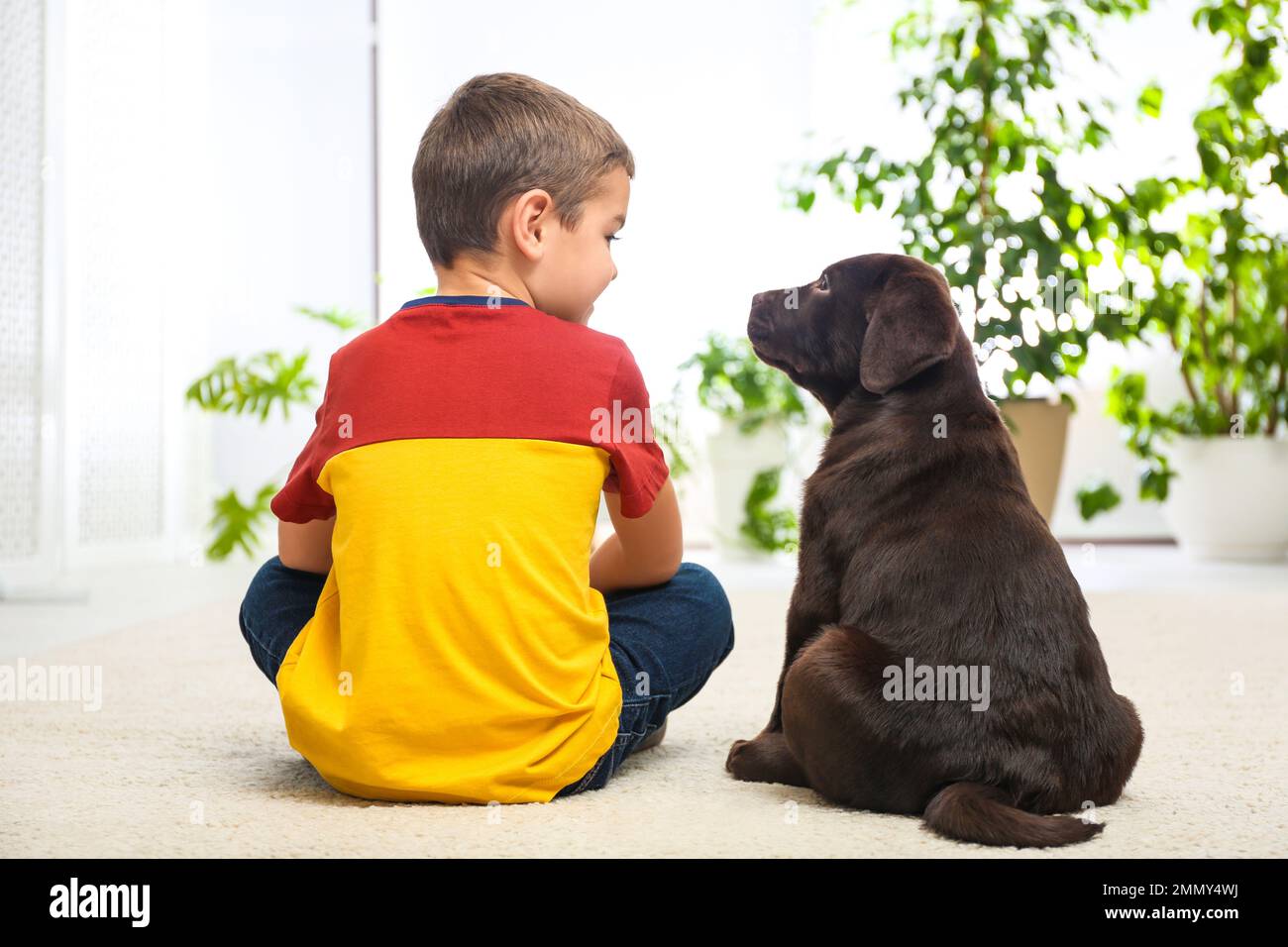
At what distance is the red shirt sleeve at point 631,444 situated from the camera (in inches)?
52.0

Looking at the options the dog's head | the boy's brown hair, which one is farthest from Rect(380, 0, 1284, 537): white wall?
the boy's brown hair

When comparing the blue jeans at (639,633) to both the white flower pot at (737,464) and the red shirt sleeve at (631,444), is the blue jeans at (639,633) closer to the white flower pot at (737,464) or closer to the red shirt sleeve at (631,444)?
the red shirt sleeve at (631,444)

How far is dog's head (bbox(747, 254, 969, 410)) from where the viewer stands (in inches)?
55.8

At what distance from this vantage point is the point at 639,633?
149 cm

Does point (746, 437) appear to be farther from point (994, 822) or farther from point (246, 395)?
point (994, 822)

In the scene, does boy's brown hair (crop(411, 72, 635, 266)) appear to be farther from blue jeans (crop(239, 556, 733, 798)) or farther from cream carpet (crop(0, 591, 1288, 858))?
cream carpet (crop(0, 591, 1288, 858))

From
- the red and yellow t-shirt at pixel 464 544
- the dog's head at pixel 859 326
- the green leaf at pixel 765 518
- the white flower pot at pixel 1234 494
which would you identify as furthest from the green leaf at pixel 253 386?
the red and yellow t-shirt at pixel 464 544

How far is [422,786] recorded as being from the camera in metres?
1.29

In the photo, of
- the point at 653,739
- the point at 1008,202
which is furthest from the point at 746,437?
the point at 653,739

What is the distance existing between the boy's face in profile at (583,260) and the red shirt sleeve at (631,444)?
10 centimetres

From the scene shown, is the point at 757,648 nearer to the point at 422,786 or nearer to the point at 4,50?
the point at 422,786

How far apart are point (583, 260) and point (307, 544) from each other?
478mm

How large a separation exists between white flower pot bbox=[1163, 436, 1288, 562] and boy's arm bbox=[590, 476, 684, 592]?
3.92 metres

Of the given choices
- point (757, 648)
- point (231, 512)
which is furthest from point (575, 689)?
point (231, 512)
